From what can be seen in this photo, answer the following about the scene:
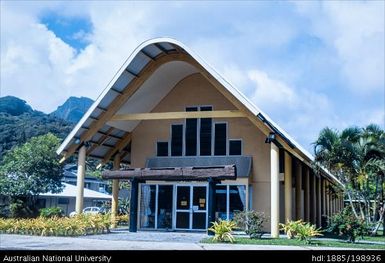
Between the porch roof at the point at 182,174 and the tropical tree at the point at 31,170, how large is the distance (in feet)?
55.6

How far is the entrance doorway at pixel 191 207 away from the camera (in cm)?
2408

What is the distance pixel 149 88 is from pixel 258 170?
6.47m

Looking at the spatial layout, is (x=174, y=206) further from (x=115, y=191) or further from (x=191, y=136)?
(x=115, y=191)

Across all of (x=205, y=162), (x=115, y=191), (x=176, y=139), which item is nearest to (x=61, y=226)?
(x=115, y=191)

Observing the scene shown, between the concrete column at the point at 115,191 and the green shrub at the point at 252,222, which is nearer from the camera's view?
the green shrub at the point at 252,222

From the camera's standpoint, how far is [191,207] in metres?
24.3

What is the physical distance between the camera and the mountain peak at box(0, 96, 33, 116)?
107906 millimetres

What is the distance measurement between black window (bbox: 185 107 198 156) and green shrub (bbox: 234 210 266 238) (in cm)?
638

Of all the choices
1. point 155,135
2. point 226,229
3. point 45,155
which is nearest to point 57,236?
point 226,229

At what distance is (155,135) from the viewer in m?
26.3

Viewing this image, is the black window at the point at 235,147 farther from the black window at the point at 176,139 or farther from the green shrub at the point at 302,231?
the green shrub at the point at 302,231

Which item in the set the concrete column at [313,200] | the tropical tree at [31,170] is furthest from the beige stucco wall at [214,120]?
the tropical tree at [31,170]

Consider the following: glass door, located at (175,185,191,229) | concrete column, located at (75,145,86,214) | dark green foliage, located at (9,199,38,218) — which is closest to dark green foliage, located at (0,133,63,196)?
dark green foliage, located at (9,199,38,218)

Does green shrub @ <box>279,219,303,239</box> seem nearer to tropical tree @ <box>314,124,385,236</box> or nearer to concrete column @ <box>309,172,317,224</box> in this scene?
tropical tree @ <box>314,124,385,236</box>
